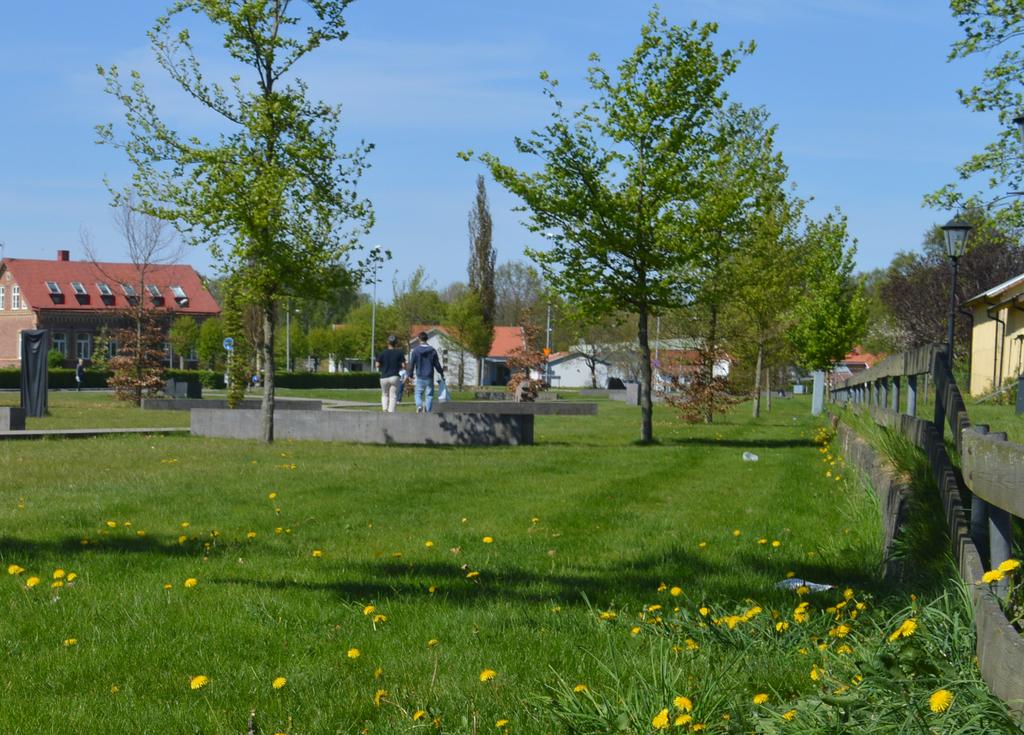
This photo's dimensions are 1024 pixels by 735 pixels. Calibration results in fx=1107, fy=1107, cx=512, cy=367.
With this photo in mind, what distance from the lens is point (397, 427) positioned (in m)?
18.1

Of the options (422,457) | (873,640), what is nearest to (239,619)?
(873,640)

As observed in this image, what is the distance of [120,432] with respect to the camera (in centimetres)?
1975

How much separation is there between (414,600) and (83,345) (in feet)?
285

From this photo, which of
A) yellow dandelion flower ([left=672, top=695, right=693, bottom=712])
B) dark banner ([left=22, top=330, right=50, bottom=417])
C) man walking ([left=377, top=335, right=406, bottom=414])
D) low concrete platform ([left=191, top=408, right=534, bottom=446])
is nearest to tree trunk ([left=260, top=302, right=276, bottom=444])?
low concrete platform ([left=191, top=408, right=534, bottom=446])

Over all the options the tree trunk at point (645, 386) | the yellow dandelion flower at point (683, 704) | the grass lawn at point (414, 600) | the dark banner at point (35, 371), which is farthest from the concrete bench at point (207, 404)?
the yellow dandelion flower at point (683, 704)

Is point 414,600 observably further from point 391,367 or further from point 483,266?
point 483,266

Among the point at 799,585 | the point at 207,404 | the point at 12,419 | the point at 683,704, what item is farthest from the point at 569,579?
the point at 207,404

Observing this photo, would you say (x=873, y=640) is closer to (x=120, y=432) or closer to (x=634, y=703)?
(x=634, y=703)

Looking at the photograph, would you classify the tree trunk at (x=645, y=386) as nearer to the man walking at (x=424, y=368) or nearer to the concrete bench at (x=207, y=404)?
the man walking at (x=424, y=368)

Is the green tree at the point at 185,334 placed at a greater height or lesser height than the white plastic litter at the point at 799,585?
greater

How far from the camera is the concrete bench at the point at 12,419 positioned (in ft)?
67.1

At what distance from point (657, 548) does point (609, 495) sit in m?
3.45

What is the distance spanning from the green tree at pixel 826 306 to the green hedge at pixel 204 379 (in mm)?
35066

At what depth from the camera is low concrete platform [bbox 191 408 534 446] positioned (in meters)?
17.9
